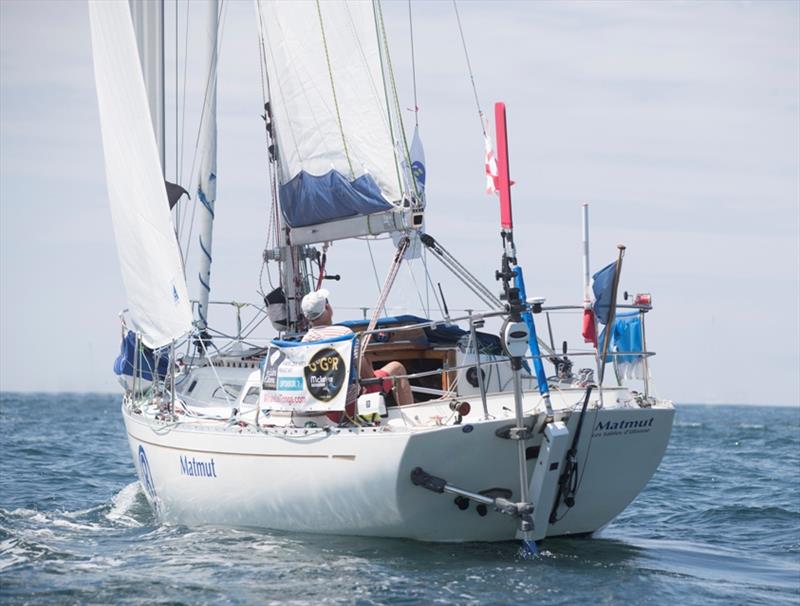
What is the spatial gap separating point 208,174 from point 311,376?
5.51 meters

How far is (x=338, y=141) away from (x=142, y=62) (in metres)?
3.43

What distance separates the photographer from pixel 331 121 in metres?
14.9

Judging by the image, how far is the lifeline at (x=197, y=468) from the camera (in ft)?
42.0

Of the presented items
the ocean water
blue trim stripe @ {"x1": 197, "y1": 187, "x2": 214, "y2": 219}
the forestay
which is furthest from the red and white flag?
blue trim stripe @ {"x1": 197, "y1": 187, "x2": 214, "y2": 219}

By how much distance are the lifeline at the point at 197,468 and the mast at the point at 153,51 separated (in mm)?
4616

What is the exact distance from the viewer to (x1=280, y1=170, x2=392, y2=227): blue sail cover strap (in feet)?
46.9

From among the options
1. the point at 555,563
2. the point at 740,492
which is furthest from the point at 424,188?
the point at 740,492

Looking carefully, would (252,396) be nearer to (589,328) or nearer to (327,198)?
(327,198)

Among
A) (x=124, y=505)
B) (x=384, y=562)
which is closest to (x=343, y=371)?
(x=384, y=562)

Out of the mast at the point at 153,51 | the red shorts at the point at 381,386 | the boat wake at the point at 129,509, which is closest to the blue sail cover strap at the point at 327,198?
the mast at the point at 153,51

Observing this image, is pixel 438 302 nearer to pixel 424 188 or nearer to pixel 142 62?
pixel 424 188

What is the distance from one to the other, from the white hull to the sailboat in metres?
0.02

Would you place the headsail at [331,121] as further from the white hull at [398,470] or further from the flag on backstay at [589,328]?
the white hull at [398,470]

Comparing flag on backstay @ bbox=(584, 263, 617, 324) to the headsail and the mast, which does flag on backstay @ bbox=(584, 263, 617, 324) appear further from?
the mast
